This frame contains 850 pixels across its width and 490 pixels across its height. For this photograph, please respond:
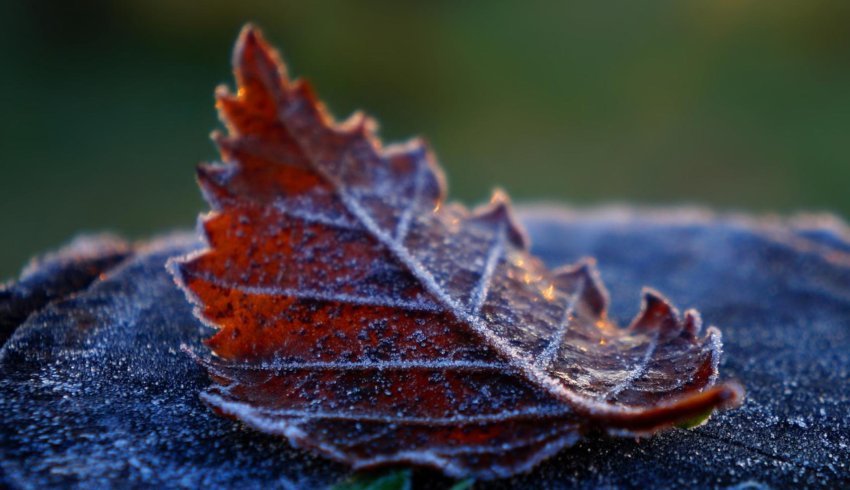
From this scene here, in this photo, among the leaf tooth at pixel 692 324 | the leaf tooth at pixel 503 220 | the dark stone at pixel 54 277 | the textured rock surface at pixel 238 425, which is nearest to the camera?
the textured rock surface at pixel 238 425

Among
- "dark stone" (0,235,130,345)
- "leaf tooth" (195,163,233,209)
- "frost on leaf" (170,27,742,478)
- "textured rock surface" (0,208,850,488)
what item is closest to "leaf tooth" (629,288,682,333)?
"frost on leaf" (170,27,742,478)

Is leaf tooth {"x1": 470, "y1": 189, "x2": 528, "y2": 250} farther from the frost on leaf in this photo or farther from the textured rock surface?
the textured rock surface

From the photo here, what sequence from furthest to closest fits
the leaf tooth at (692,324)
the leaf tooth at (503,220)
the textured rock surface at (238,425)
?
1. the leaf tooth at (503,220)
2. the leaf tooth at (692,324)
3. the textured rock surface at (238,425)

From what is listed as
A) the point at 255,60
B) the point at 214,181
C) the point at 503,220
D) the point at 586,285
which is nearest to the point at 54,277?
the point at 214,181

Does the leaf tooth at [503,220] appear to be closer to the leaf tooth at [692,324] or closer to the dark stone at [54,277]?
the leaf tooth at [692,324]

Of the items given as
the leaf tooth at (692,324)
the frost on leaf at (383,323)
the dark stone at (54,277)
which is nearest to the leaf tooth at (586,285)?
the frost on leaf at (383,323)
